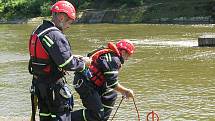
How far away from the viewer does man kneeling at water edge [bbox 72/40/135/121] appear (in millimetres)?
6945

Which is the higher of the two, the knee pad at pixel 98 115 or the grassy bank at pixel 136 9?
the knee pad at pixel 98 115

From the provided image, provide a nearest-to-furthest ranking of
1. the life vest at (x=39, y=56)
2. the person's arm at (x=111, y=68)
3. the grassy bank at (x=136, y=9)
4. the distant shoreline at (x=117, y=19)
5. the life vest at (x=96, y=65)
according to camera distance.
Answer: the life vest at (x=39, y=56)
the person's arm at (x=111, y=68)
the life vest at (x=96, y=65)
the distant shoreline at (x=117, y=19)
the grassy bank at (x=136, y=9)

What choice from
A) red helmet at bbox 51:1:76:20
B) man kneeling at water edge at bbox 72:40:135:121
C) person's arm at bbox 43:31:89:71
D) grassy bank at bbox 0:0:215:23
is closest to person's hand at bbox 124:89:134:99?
man kneeling at water edge at bbox 72:40:135:121

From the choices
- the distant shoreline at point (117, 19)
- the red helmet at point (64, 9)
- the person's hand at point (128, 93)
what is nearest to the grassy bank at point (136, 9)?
the distant shoreline at point (117, 19)

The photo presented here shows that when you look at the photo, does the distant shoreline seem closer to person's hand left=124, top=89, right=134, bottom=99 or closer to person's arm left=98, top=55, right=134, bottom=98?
person's hand left=124, top=89, right=134, bottom=99

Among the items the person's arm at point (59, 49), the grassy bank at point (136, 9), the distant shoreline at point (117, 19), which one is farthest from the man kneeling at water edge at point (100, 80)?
the grassy bank at point (136, 9)

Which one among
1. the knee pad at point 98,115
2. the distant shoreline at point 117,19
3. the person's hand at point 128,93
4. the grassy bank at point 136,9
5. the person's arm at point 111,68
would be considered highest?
the person's arm at point 111,68

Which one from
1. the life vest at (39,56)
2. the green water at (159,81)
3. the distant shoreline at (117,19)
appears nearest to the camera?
the life vest at (39,56)

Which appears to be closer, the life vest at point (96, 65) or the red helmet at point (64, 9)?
the red helmet at point (64, 9)

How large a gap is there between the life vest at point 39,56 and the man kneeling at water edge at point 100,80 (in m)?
1.17

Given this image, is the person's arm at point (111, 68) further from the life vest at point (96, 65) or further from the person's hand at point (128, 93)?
the person's hand at point (128, 93)

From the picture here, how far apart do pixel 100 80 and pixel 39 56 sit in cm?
148

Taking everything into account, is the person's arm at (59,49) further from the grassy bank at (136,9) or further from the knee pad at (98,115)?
the grassy bank at (136,9)

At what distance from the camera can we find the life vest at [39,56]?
589 centimetres
